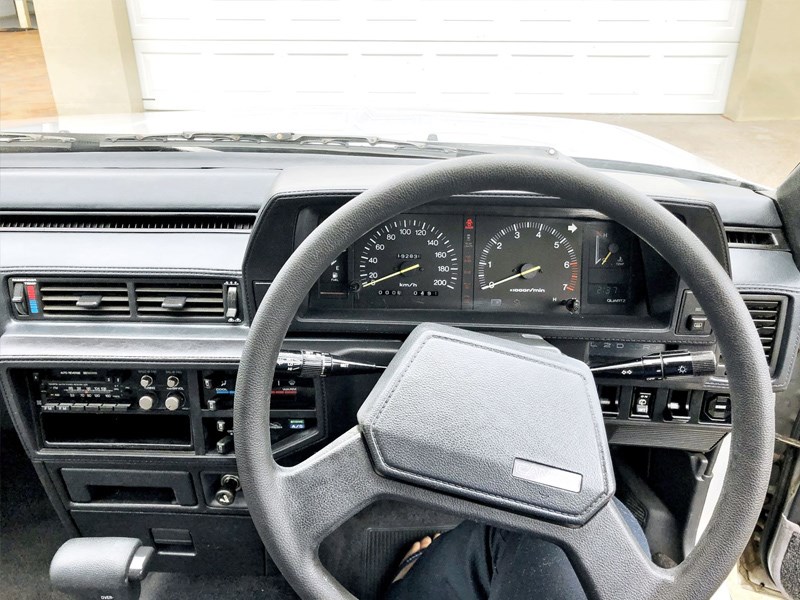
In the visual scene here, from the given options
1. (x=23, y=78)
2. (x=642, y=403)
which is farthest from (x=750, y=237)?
(x=23, y=78)

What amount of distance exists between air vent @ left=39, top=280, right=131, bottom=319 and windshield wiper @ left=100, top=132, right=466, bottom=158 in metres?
0.46

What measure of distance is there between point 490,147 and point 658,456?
3.54 ft

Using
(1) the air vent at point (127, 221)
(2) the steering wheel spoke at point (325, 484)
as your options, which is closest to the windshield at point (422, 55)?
(1) the air vent at point (127, 221)

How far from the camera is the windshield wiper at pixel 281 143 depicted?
1.87m

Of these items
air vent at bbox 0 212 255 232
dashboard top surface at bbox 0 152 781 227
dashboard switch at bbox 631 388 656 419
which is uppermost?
dashboard top surface at bbox 0 152 781 227

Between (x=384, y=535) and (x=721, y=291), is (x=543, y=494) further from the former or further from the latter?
(x=384, y=535)

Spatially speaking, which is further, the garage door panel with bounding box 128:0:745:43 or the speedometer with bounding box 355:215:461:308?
the garage door panel with bounding box 128:0:745:43

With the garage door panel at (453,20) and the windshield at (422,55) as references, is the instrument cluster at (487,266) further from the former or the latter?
the garage door panel at (453,20)

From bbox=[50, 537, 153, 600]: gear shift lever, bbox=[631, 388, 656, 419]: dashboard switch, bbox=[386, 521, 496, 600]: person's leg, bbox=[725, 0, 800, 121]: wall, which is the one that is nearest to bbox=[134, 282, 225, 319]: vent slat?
bbox=[50, 537, 153, 600]: gear shift lever

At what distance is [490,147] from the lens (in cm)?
187

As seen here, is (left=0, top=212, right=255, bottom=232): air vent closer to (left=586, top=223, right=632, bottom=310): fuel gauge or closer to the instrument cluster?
the instrument cluster

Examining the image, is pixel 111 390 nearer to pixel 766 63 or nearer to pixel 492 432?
pixel 492 432

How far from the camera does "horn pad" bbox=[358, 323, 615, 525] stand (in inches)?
39.7

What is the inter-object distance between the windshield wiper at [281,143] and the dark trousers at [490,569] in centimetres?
103
